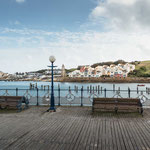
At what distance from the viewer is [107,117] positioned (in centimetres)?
779

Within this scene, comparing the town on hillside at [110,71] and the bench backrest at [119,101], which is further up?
the town on hillside at [110,71]

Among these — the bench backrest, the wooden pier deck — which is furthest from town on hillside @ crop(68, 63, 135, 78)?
the wooden pier deck

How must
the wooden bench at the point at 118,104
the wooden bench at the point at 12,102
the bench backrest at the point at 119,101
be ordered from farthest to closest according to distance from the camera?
the wooden bench at the point at 12,102 → the bench backrest at the point at 119,101 → the wooden bench at the point at 118,104

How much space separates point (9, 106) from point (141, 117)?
795 centimetres

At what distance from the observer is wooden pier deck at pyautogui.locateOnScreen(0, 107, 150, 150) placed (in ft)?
15.4

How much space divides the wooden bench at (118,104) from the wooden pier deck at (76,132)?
47 centimetres

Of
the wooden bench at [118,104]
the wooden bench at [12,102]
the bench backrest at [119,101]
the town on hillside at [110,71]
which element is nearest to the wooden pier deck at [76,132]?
the wooden bench at [118,104]

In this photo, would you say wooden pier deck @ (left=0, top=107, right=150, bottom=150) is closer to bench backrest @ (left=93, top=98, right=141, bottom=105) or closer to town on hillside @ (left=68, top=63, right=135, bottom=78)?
bench backrest @ (left=93, top=98, right=141, bottom=105)

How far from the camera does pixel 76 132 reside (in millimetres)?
5777

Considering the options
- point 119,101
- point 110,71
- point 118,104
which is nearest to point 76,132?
point 118,104

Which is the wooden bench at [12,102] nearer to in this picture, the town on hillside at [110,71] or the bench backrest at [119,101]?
the bench backrest at [119,101]

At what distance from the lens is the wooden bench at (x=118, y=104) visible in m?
8.41

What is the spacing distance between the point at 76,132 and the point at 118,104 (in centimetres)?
379

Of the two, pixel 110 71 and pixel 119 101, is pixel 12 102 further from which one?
pixel 110 71
